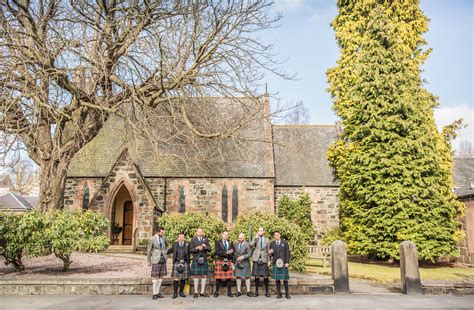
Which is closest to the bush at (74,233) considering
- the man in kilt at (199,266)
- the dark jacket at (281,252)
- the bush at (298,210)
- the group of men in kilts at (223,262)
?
the group of men in kilts at (223,262)

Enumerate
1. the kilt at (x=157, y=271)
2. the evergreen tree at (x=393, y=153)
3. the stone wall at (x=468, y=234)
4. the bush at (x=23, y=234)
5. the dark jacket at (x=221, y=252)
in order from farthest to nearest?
1. the stone wall at (x=468, y=234)
2. the evergreen tree at (x=393, y=153)
3. the bush at (x=23, y=234)
4. the dark jacket at (x=221, y=252)
5. the kilt at (x=157, y=271)

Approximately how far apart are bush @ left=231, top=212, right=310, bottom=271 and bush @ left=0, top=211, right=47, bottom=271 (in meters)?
5.81

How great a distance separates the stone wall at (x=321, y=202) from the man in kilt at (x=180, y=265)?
16825mm

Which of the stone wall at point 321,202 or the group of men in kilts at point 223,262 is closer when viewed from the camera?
the group of men in kilts at point 223,262

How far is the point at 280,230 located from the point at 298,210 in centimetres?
1175

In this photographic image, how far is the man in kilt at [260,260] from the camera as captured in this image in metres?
9.77

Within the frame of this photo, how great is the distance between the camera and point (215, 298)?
377 inches

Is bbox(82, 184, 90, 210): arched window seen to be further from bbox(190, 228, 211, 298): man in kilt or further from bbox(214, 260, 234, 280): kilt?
bbox(214, 260, 234, 280): kilt

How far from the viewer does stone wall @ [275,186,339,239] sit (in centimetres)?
2638

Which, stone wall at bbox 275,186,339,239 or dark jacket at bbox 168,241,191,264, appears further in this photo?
stone wall at bbox 275,186,339,239

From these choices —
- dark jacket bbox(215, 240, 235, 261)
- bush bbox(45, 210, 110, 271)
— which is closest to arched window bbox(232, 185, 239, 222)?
bush bbox(45, 210, 110, 271)

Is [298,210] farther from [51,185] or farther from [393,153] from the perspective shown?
[51,185]

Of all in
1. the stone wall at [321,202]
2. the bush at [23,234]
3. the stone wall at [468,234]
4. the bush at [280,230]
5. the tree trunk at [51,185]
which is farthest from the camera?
the stone wall at [321,202]

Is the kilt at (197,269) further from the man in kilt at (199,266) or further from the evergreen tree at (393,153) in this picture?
the evergreen tree at (393,153)
